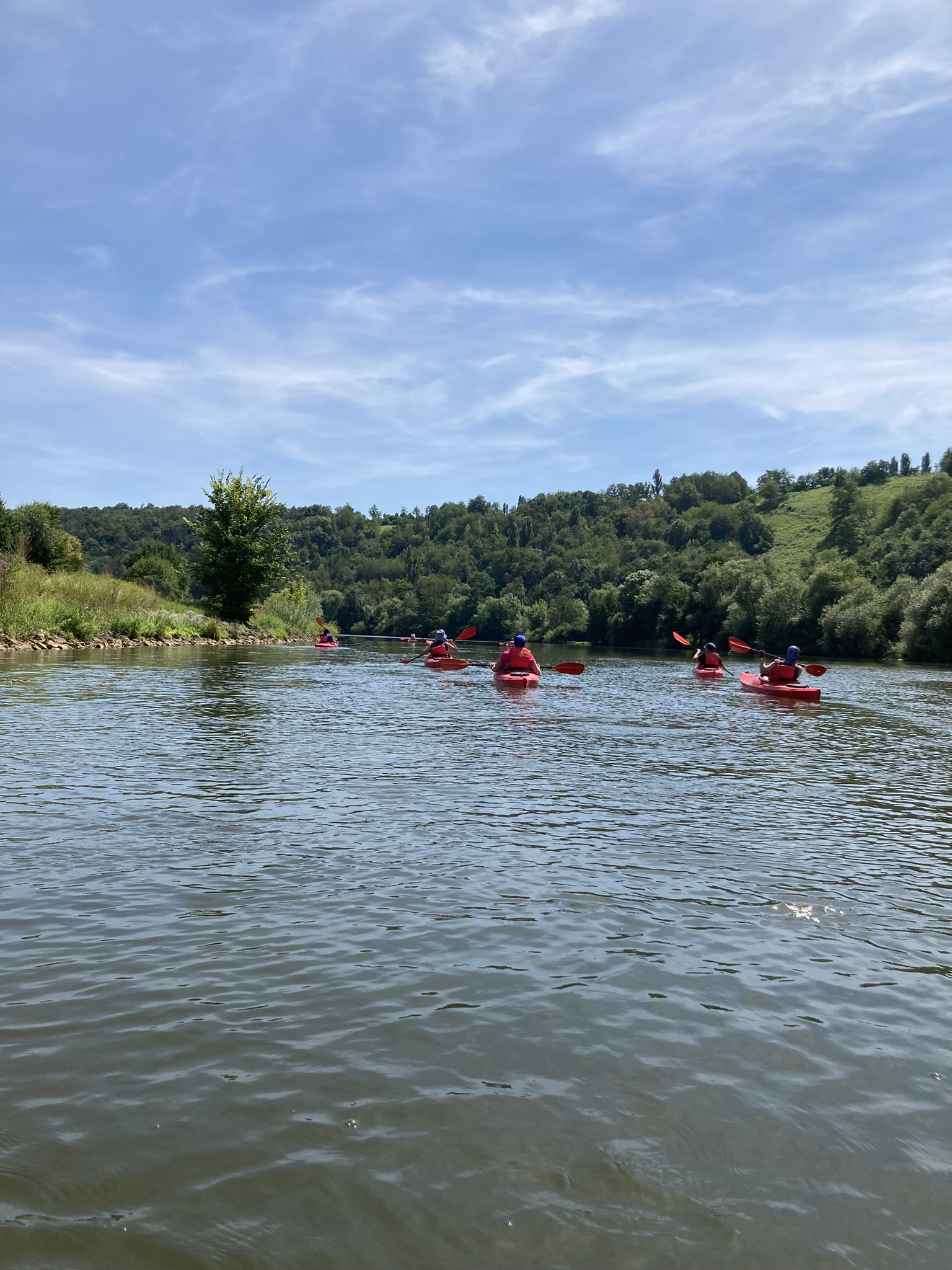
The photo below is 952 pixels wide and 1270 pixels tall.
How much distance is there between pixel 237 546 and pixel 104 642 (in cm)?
1505

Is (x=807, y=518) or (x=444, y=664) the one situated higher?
(x=807, y=518)

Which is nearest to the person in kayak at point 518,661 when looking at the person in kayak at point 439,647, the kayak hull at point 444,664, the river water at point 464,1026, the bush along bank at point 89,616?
the kayak hull at point 444,664

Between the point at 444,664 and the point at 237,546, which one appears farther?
the point at 237,546

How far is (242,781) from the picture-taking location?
11.1 meters

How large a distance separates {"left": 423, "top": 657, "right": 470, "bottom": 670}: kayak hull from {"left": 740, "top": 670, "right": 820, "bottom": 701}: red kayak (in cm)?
967

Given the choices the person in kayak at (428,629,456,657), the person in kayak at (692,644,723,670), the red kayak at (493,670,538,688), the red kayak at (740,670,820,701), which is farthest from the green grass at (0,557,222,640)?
the red kayak at (740,670,820,701)

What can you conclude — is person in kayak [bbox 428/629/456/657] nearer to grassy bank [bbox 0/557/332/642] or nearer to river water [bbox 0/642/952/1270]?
grassy bank [bbox 0/557/332/642]

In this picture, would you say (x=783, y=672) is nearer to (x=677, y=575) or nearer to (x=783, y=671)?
(x=783, y=671)

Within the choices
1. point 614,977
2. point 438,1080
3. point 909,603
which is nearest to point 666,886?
point 614,977

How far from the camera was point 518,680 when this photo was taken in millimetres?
26812

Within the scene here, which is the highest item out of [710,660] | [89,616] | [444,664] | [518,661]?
[89,616]

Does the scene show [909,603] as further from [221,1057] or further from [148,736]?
[221,1057]

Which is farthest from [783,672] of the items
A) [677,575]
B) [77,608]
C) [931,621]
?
[677,575]

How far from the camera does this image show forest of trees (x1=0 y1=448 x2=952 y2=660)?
6688 centimetres
